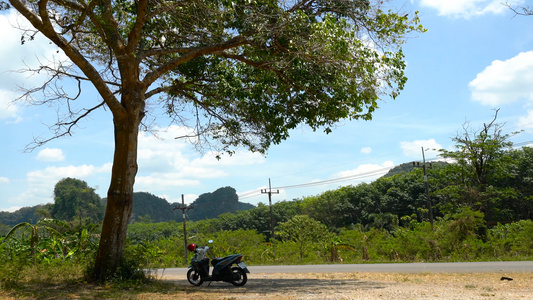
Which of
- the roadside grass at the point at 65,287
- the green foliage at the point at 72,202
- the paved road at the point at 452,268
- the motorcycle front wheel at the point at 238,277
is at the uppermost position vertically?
the green foliage at the point at 72,202

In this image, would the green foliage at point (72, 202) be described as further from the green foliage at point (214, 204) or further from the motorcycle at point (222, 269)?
the motorcycle at point (222, 269)

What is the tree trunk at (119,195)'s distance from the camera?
921 centimetres

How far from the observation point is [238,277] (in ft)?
32.4

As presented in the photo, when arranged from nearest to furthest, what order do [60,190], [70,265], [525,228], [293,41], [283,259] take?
[293,41], [70,265], [525,228], [283,259], [60,190]

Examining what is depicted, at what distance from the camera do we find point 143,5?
991 centimetres

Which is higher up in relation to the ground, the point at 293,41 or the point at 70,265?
the point at 293,41

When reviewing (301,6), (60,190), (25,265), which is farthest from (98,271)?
(60,190)

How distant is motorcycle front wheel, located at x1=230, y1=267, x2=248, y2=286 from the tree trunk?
231cm

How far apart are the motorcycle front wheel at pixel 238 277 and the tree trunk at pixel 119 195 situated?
7.58ft

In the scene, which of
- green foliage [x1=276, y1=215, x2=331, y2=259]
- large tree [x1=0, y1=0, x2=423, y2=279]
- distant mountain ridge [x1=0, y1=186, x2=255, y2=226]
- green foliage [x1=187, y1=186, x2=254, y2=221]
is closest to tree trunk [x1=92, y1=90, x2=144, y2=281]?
large tree [x1=0, y1=0, x2=423, y2=279]

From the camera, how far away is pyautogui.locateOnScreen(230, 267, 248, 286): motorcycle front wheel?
9.85 m

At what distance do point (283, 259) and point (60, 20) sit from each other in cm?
2001

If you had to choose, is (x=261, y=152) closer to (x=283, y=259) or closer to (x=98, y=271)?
(x=98, y=271)

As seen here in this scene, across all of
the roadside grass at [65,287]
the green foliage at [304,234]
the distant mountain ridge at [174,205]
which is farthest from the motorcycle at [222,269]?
the distant mountain ridge at [174,205]
